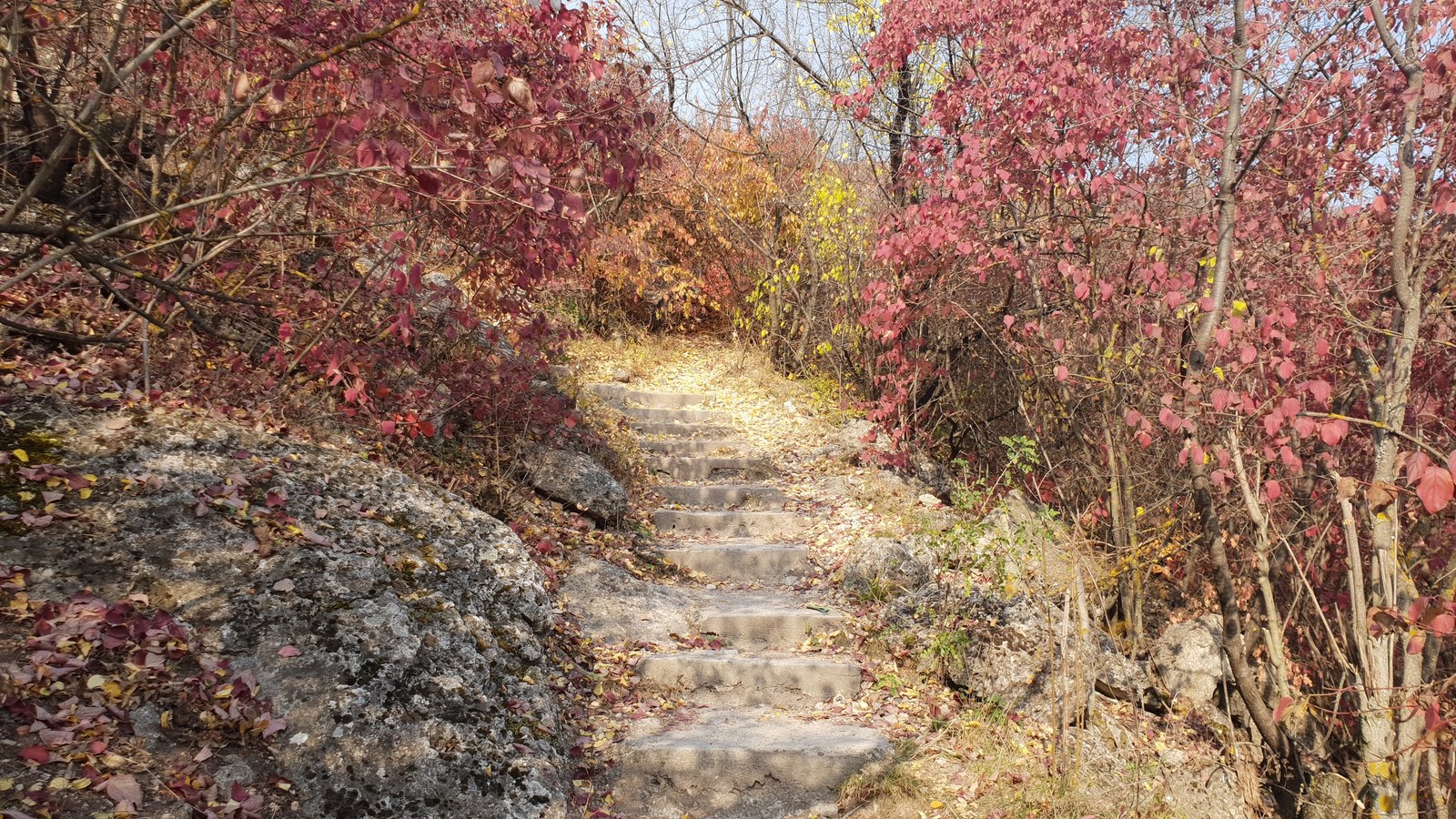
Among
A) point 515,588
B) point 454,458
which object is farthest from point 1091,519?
point 454,458

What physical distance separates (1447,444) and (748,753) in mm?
3850

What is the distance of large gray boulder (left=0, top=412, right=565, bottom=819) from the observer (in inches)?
120

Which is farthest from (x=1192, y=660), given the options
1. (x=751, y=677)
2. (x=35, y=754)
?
(x=35, y=754)

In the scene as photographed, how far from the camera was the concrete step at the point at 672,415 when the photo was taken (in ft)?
28.9

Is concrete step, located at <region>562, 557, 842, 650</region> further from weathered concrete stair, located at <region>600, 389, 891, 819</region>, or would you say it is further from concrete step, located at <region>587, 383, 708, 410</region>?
concrete step, located at <region>587, 383, 708, 410</region>

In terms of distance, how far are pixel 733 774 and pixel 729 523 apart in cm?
310

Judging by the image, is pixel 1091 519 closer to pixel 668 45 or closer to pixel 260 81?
pixel 260 81

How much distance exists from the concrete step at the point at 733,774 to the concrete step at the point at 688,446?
4.22 m

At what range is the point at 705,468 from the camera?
7.78m

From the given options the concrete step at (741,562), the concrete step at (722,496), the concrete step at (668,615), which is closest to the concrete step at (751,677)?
the concrete step at (668,615)

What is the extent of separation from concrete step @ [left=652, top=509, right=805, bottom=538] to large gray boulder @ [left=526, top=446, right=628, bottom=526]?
0.52 m

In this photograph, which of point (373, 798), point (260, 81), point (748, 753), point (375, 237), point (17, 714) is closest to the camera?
point (17, 714)

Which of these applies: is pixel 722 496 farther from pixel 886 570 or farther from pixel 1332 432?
pixel 1332 432

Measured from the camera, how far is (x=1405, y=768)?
3.58 metres
